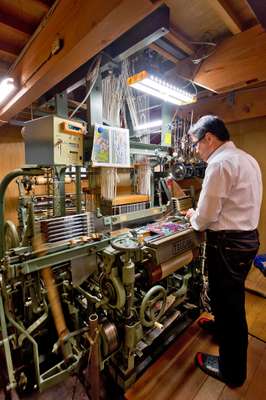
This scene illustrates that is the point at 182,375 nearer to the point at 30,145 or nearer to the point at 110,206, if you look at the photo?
the point at 110,206

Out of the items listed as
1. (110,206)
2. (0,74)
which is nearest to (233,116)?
(110,206)

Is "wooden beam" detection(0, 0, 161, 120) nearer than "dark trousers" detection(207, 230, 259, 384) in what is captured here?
Yes

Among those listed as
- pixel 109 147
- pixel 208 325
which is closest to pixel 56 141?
pixel 109 147

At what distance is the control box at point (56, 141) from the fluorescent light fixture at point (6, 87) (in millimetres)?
703

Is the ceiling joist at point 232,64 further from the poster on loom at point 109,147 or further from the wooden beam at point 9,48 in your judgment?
the wooden beam at point 9,48

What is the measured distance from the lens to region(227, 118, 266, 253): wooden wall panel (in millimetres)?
3086

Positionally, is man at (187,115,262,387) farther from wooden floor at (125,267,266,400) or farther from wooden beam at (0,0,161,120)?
wooden beam at (0,0,161,120)

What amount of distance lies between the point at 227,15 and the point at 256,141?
2053mm

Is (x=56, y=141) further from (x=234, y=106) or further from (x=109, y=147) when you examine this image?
(x=234, y=106)

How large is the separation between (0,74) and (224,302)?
130 inches

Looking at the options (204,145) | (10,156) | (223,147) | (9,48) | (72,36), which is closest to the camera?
(72,36)

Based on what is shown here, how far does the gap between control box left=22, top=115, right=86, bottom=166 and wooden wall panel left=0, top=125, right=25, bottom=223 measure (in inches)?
120

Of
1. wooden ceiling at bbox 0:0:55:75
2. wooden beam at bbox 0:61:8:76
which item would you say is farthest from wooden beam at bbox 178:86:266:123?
wooden beam at bbox 0:61:8:76

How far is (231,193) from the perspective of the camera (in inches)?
60.2
